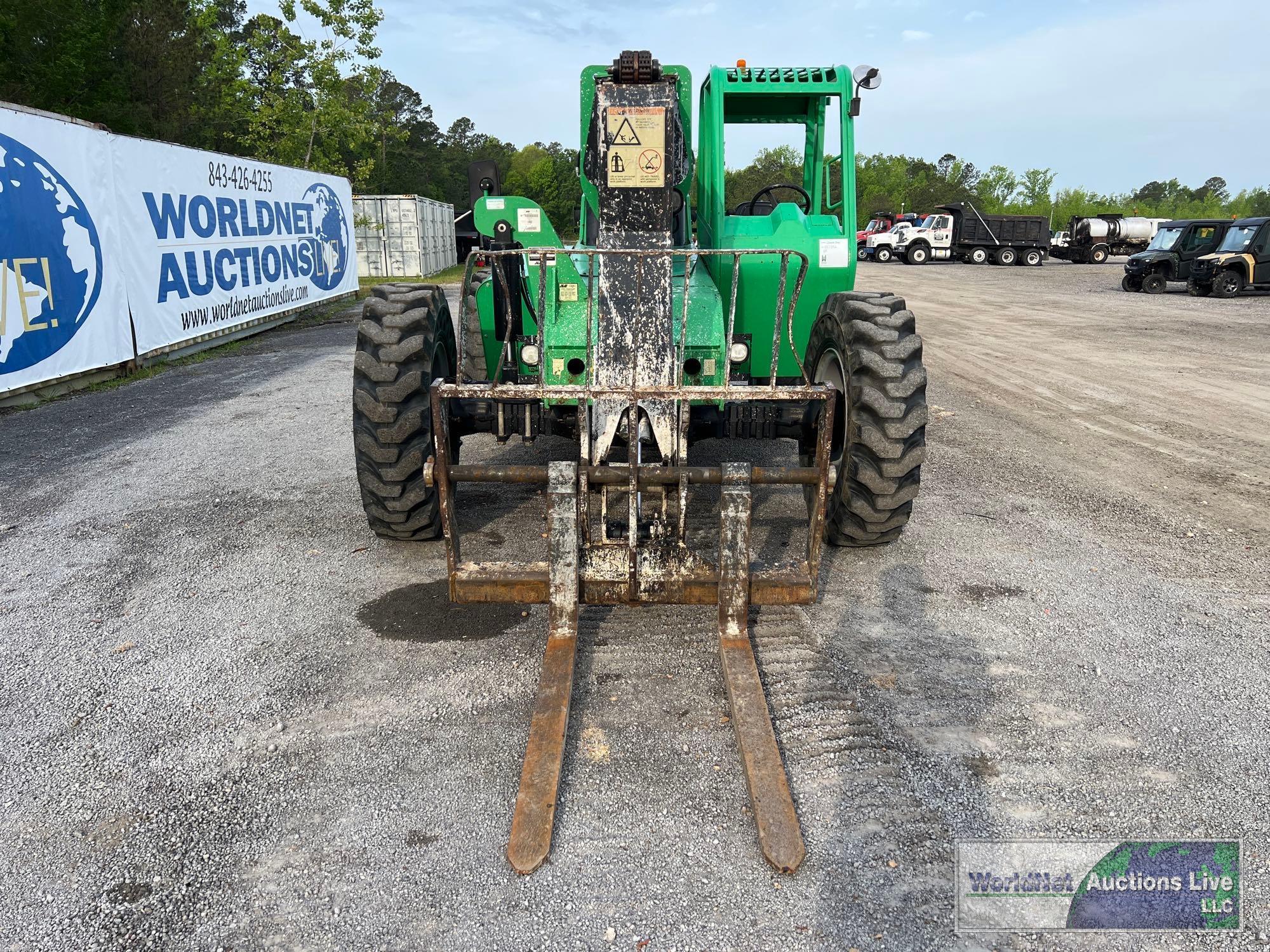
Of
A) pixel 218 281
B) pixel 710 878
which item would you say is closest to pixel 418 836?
pixel 710 878

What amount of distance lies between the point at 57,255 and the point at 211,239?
366cm

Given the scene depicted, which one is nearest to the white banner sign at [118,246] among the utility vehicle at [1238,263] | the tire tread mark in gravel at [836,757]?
the tire tread mark in gravel at [836,757]

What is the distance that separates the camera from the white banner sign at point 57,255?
346 inches

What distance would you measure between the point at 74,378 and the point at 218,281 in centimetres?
376

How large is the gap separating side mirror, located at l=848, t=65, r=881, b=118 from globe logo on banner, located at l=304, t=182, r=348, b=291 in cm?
1444

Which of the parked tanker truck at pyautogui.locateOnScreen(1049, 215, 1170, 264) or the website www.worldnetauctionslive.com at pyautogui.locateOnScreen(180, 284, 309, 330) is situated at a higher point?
the parked tanker truck at pyautogui.locateOnScreen(1049, 215, 1170, 264)

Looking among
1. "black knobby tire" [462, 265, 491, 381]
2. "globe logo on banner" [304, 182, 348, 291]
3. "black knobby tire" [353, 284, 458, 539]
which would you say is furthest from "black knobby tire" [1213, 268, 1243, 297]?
"black knobby tire" [353, 284, 458, 539]

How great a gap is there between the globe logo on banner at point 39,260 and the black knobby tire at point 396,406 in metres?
6.11

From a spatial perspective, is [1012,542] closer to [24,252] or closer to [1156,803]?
[1156,803]

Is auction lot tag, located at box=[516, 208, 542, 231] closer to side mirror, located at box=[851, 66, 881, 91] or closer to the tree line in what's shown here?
side mirror, located at box=[851, 66, 881, 91]

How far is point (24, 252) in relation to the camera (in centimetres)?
892

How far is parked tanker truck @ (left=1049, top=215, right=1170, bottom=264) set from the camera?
40.2 m

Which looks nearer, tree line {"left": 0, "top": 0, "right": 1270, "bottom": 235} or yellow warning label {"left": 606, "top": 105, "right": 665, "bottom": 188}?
yellow warning label {"left": 606, "top": 105, "right": 665, "bottom": 188}

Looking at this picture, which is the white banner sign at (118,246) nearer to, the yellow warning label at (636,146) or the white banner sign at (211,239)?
the white banner sign at (211,239)
